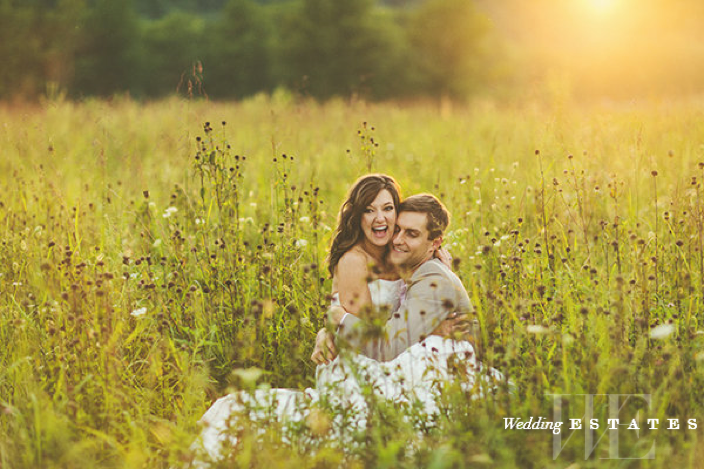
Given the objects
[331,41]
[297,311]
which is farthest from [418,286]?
[331,41]

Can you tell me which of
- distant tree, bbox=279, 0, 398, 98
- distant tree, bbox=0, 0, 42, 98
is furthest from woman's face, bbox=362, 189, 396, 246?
distant tree, bbox=279, 0, 398, 98

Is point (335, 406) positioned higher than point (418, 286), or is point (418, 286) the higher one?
point (418, 286)

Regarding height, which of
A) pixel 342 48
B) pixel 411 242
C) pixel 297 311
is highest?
pixel 342 48

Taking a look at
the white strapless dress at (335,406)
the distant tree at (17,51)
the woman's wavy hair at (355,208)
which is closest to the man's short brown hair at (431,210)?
the woman's wavy hair at (355,208)

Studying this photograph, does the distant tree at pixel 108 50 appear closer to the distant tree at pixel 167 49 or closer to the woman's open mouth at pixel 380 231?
the distant tree at pixel 167 49

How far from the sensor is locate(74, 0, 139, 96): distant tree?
3716 centimetres

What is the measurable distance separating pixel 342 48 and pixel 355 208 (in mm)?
32909

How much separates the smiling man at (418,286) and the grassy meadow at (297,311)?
0.62ft

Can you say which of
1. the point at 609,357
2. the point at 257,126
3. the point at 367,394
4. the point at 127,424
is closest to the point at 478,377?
the point at 367,394

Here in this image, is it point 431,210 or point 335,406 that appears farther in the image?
point 431,210

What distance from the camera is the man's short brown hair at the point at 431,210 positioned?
3.41 m

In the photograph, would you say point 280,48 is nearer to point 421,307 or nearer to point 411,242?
point 411,242

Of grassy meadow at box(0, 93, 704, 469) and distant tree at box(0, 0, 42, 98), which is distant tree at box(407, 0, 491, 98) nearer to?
distant tree at box(0, 0, 42, 98)

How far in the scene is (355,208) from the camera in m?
3.54
